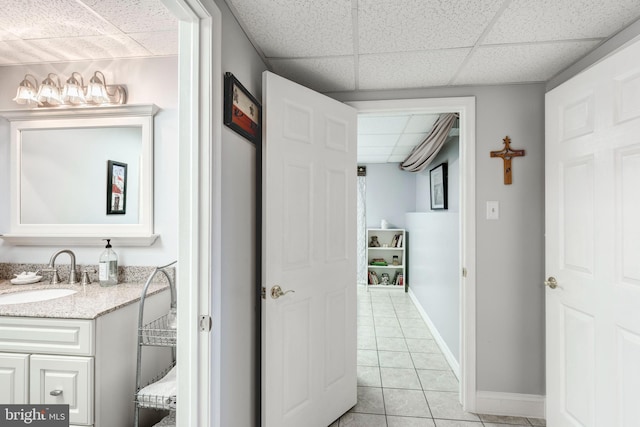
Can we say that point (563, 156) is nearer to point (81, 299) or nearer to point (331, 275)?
point (331, 275)

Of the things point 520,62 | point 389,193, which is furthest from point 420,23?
point 389,193

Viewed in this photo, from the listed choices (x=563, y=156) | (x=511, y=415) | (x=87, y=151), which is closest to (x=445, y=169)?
(x=563, y=156)

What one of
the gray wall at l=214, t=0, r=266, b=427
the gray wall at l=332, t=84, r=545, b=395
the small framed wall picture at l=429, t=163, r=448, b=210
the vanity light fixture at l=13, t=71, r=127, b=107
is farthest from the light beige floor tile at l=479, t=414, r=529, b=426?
the vanity light fixture at l=13, t=71, r=127, b=107

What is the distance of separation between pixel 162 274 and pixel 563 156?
8.29 ft

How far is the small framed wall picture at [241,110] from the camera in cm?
132

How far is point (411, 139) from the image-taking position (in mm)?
3922

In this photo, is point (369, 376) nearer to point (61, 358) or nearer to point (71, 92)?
point (61, 358)

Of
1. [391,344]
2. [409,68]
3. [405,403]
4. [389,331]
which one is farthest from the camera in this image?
[389,331]

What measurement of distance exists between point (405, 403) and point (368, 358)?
28.9 inches

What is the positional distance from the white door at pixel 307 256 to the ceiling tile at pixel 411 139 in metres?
1.81

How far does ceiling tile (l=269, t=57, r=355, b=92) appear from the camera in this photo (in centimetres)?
184

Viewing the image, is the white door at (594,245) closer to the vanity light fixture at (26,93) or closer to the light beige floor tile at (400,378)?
the light beige floor tile at (400,378)

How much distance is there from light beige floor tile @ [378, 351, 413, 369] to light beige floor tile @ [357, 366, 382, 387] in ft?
0.44

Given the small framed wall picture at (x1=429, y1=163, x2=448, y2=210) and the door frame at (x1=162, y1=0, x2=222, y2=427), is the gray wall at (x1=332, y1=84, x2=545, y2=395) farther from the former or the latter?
the door frame at (x1=162, y1=0, x2=222, y2=427)
